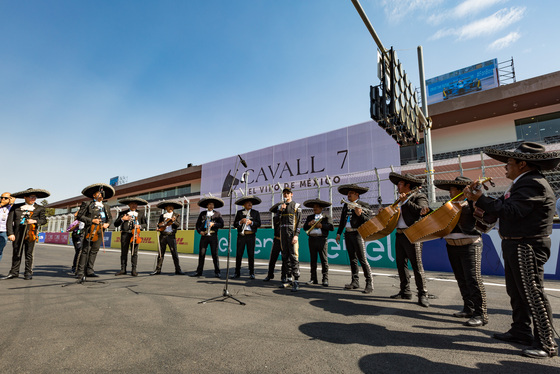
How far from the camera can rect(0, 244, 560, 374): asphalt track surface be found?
219 cm

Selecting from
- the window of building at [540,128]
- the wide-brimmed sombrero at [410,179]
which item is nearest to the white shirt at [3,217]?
the wide-brimmed sombrero at [410,179]

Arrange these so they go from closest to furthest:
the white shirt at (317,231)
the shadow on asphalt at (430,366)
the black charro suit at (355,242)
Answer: the shadow on asphalt at (430,366) < the black charro suit at (355,242) < the white shirt at (317,231)

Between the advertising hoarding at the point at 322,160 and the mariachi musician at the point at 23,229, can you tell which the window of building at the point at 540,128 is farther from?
the mariachi musician at the point at 23,229

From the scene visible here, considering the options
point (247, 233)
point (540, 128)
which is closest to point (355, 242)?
point (247, 233)

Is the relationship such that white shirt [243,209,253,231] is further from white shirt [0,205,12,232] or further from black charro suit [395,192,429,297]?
white shirt [0,205,12,232]

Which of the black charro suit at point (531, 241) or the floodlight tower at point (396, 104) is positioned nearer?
the black charro suit at point (531, 241)

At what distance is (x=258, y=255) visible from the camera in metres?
12.1

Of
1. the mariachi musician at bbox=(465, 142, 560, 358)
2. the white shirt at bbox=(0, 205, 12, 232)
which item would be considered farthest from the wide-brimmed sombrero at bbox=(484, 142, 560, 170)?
the white shirt at bbox=(0, 205, 12, 232)

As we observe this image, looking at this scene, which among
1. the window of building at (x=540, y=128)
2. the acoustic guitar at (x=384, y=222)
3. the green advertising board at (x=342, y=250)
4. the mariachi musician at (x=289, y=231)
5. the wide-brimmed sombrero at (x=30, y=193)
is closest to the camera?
the acoustic guitar at (x=384, y=222)

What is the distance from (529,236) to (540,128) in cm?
2162

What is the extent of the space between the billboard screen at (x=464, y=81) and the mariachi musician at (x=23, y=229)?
24268 millimetres

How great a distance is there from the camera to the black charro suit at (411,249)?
13.8 feet

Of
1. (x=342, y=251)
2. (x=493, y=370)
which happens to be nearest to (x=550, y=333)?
(x=493, y=370)

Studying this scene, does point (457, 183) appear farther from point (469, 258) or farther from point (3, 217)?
point (3, 217)
